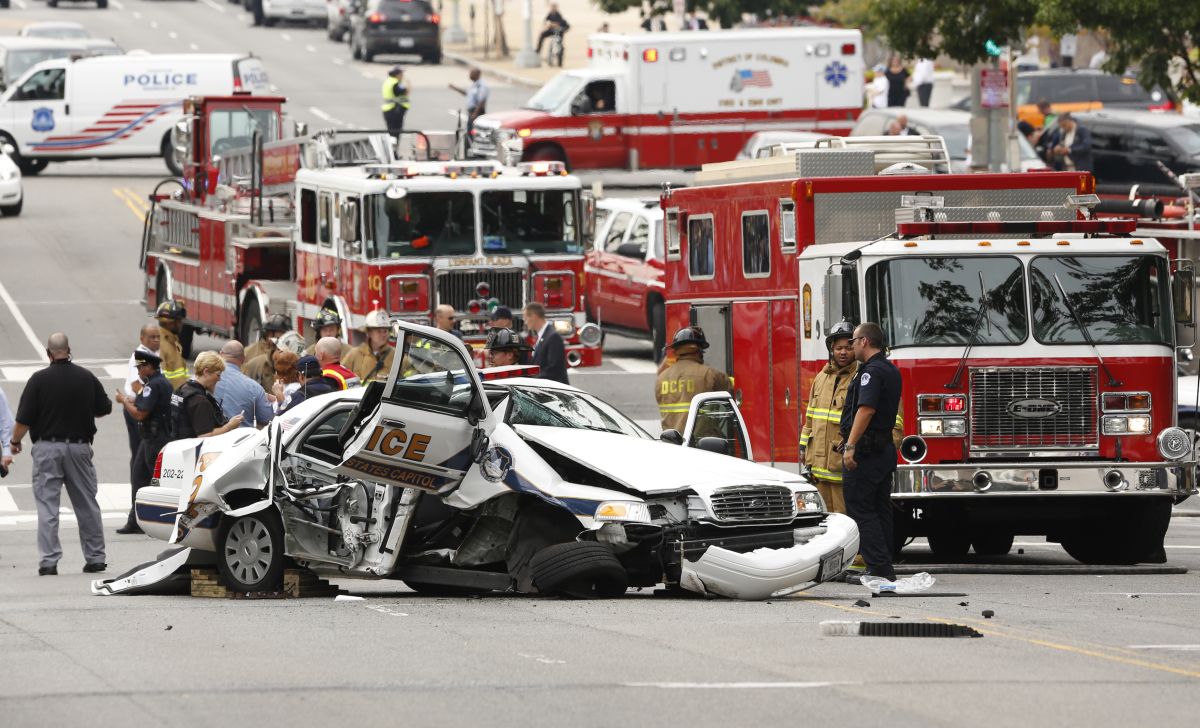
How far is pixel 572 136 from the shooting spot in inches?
1547

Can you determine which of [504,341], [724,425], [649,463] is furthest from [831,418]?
[504,341]

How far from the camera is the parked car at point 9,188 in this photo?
126ft

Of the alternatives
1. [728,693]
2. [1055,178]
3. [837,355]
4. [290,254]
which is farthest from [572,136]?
[728,693]

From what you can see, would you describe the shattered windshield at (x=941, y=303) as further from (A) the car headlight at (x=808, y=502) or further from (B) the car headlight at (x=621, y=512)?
(B) the car headlight at (x=621, y=512)

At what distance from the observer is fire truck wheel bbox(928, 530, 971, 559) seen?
1725 centimetres

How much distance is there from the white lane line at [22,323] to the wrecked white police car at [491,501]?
1561cm

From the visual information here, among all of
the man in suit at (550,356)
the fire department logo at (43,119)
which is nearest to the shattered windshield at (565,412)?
the man in suit at (550,356)

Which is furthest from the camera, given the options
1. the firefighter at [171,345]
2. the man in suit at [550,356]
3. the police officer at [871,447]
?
the firefighter at [171,345]

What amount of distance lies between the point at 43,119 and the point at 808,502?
108 feet

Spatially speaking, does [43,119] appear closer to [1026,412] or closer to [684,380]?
[684,380]

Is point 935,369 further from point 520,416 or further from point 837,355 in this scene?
point 520,416

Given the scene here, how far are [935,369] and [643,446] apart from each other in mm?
2806

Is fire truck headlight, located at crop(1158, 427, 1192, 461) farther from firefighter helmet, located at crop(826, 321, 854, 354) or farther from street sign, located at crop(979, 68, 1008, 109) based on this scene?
street sign, located at crop(979, 68, 1008, 109)

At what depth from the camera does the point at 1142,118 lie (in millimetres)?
35406
